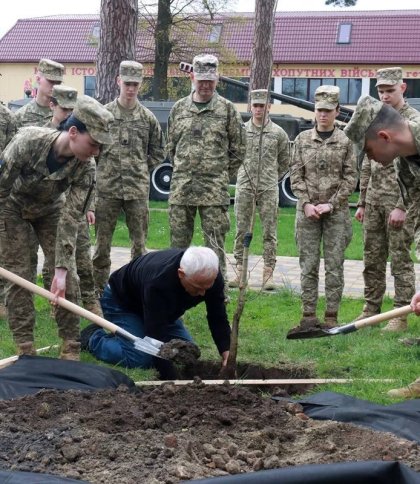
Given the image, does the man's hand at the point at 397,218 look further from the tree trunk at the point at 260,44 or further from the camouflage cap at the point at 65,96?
the tree trunk at the point at 260,44

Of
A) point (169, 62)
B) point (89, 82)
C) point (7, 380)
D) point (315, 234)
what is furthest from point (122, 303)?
point (89, 82)

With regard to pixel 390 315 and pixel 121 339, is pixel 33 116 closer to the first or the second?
pixel 121 339

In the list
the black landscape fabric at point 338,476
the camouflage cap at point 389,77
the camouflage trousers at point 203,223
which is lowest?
the black landscape fabric at point 338,476

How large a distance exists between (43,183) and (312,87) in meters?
33.8

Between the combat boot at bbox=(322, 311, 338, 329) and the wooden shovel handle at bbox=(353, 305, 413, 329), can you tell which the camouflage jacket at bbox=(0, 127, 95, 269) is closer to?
the wooden shovel handle at bbox=(353, 305, 413, 329)

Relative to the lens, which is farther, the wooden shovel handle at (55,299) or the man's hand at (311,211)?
the man's hand at (311,211)

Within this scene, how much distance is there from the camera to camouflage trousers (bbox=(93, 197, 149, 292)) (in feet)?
27.7

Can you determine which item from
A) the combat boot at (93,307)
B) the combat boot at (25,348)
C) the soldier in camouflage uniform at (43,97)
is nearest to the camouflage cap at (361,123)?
the combat boot at (25,348)

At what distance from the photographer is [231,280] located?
1048 cm

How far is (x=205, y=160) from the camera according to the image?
8.39 meters

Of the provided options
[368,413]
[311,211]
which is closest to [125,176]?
[311,211]

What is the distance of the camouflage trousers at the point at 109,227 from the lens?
8.45m

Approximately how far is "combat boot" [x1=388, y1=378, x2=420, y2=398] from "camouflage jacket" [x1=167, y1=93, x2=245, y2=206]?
3.11 m

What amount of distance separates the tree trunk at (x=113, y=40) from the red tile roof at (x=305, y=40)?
22.4 meters
